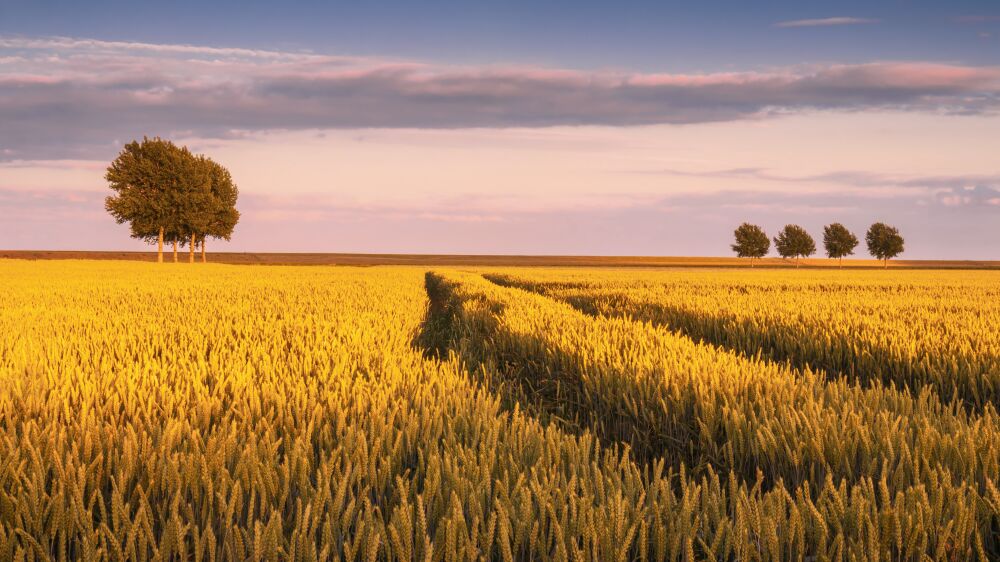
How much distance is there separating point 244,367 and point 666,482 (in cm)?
331

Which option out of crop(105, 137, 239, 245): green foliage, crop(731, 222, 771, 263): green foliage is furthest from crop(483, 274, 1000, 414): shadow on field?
crop(731, 222, 771, 263): green foliage

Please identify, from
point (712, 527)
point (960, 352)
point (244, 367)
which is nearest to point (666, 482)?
point (712, 527)

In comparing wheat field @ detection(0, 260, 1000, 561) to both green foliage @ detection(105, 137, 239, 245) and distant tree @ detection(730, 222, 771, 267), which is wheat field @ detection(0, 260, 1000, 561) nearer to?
green foliage @ detection(105, 137, 239, 245)

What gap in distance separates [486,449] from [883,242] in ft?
465

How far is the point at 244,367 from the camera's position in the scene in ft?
15.4

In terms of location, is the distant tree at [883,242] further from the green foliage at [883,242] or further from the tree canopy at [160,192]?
the tree canopy at [160,192]

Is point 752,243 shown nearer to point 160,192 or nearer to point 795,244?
point 795,244

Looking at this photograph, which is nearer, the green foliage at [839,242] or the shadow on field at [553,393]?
the shadow on field at [553,393]

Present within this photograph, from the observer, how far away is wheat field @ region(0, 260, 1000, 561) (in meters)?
1.94

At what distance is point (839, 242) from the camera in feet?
428

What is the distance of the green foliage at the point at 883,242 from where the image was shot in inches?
4956

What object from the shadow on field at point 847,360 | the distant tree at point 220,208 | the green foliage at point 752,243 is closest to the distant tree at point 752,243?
the green foliage at point 752,243

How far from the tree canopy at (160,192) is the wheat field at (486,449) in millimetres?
56714

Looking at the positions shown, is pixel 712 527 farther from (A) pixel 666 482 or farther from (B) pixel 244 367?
(B) pixel 244 367
